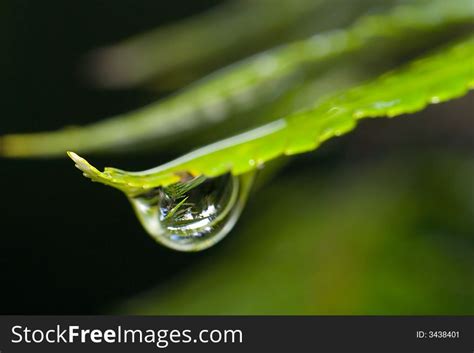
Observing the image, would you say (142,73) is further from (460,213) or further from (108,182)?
(108,182)

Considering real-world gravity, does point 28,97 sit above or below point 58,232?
above

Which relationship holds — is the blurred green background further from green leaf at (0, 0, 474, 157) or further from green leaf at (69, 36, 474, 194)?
green leaf at (69, 36, 474, 194)

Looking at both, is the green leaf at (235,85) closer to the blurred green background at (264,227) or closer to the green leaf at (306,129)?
the green leaf at (306,129)

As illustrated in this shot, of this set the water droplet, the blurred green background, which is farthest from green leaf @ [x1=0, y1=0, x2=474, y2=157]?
the blurred green background

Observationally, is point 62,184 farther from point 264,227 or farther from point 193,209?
point 193,209

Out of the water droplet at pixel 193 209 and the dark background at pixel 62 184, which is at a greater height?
the dark background at pixel 62 184

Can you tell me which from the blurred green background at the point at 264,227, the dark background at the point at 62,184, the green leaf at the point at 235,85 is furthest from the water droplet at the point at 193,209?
the dark background at the point at 62,184

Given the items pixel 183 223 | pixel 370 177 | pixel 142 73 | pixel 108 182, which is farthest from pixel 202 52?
pixel 108 182
